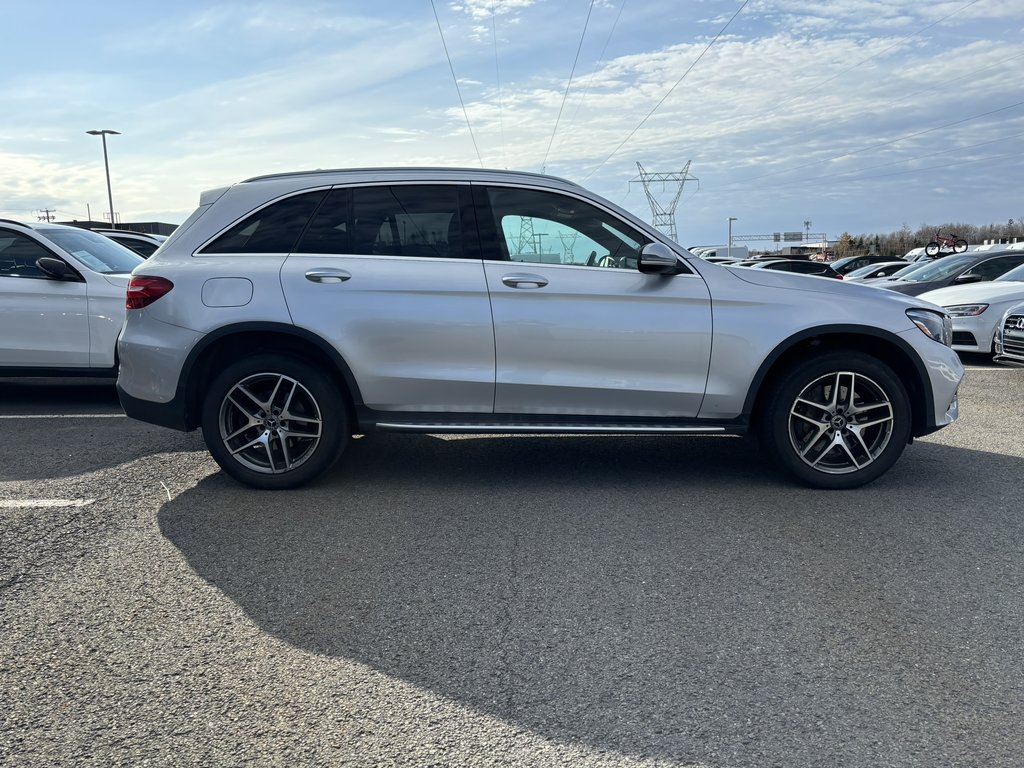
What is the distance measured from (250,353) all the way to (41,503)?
145cm

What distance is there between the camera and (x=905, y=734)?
2.54 meters

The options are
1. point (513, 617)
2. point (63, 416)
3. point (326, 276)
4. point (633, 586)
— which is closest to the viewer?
point (513, 617)

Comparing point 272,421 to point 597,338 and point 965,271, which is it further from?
point 965,271

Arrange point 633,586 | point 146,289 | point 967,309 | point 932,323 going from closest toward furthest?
1. point 633,586
2. point 146,289
3. point 932,323
4. point 967,309

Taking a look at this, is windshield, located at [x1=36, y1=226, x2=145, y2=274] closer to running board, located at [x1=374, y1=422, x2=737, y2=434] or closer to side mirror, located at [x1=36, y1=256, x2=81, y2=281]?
side mirror, located at [x1=36, y1=256, x2=81, y2=281]

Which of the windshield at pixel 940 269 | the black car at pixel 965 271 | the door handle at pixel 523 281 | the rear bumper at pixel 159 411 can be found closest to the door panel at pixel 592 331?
the door handle at pixel 523 281

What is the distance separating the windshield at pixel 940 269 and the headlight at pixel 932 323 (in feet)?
30.5

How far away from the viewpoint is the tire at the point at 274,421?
16.4ft

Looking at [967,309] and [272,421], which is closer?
[272,421]

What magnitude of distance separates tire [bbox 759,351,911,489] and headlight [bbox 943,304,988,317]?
21.8 feet

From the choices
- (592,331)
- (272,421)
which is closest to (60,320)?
(272,421)

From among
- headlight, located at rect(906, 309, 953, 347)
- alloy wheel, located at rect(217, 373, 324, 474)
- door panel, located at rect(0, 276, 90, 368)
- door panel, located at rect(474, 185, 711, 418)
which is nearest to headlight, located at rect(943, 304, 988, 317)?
headlight, located at rect(906, 309, 953, 347)

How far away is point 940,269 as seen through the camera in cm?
1402

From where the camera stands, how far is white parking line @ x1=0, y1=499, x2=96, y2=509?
482 cm
